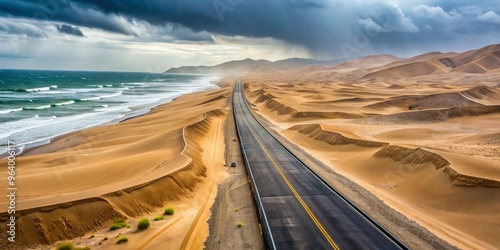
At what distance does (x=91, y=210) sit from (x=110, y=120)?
47.3 m

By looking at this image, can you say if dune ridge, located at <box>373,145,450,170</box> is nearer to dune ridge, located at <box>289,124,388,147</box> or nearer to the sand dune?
dune ridge, located at <box>289,124,388,147</box>

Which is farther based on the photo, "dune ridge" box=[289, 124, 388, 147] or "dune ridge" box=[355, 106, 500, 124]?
"dune ridge" box=[355, 106, 500, 124]

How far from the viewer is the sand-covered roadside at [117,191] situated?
1683 cm

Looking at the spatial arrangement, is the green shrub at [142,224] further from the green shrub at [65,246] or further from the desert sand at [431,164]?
the desert sand at [431,164]

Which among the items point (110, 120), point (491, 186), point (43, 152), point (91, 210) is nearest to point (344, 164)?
point (491, 186)

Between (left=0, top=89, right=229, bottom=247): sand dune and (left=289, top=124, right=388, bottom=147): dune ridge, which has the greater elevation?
(left=289, top=124, right=388, bottom=147): dune ridge

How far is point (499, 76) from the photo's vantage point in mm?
161125

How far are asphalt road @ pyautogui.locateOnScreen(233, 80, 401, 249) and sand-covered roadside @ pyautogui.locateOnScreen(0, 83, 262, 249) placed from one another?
350cm

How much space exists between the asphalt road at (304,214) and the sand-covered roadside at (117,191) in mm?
3503

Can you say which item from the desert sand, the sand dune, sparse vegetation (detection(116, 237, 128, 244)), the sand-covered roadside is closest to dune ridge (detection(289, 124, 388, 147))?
the desert sand

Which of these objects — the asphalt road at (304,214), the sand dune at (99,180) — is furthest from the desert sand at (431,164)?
the sand dune at (99,180)

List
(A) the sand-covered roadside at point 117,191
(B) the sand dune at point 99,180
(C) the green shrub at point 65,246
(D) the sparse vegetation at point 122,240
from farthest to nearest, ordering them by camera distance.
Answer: (B) the sand dune at point 99,180 → (A) the sand-covered roadside at point 117,191 → (D) the sparse vegetation at point 122,240 → (C) the green shrub at point 65,246

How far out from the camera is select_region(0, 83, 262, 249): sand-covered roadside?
55.2 ft

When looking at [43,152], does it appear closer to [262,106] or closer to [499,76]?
[262,106]
